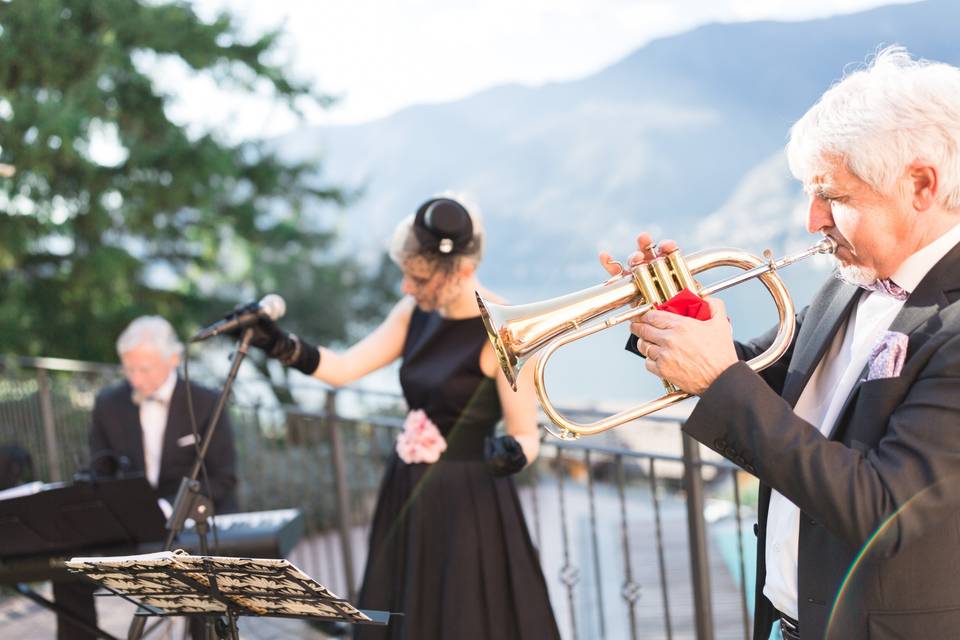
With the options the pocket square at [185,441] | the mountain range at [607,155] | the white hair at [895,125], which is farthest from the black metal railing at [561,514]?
the mountain range at [607,155]

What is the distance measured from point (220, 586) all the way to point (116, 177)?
30.6 feet

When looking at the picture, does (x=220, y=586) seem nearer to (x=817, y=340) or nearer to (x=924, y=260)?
(x=817, y=340)

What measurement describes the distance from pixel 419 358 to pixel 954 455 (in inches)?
80.1

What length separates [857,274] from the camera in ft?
5.65

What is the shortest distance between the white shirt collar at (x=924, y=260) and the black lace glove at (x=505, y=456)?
4.84ft

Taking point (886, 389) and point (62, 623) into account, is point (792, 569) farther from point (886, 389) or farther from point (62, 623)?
point (62, 623)

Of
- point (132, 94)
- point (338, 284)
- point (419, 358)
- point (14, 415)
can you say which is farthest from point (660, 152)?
point (419, 358)

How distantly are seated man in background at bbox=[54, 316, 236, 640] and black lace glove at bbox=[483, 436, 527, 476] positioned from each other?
1889mm

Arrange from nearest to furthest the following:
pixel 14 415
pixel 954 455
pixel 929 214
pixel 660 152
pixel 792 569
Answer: pixel 954 455 < pixel 929 214 < pixel 792 569 < pixel 14 415 < pixel 660 152

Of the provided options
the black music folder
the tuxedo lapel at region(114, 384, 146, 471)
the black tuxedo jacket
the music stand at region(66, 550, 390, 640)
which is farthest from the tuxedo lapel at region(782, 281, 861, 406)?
the tuxedo lapel at region(114, 384, 146, 471)

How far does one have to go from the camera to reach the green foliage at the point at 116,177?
29.9 ft

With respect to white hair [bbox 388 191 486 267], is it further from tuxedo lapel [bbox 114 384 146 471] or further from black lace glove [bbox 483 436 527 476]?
tuxedo lapel [bbox 114 384 146 471]

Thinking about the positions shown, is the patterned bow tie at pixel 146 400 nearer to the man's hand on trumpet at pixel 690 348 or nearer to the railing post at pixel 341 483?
the railing post at pixel 341 483

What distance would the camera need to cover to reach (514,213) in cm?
3059
